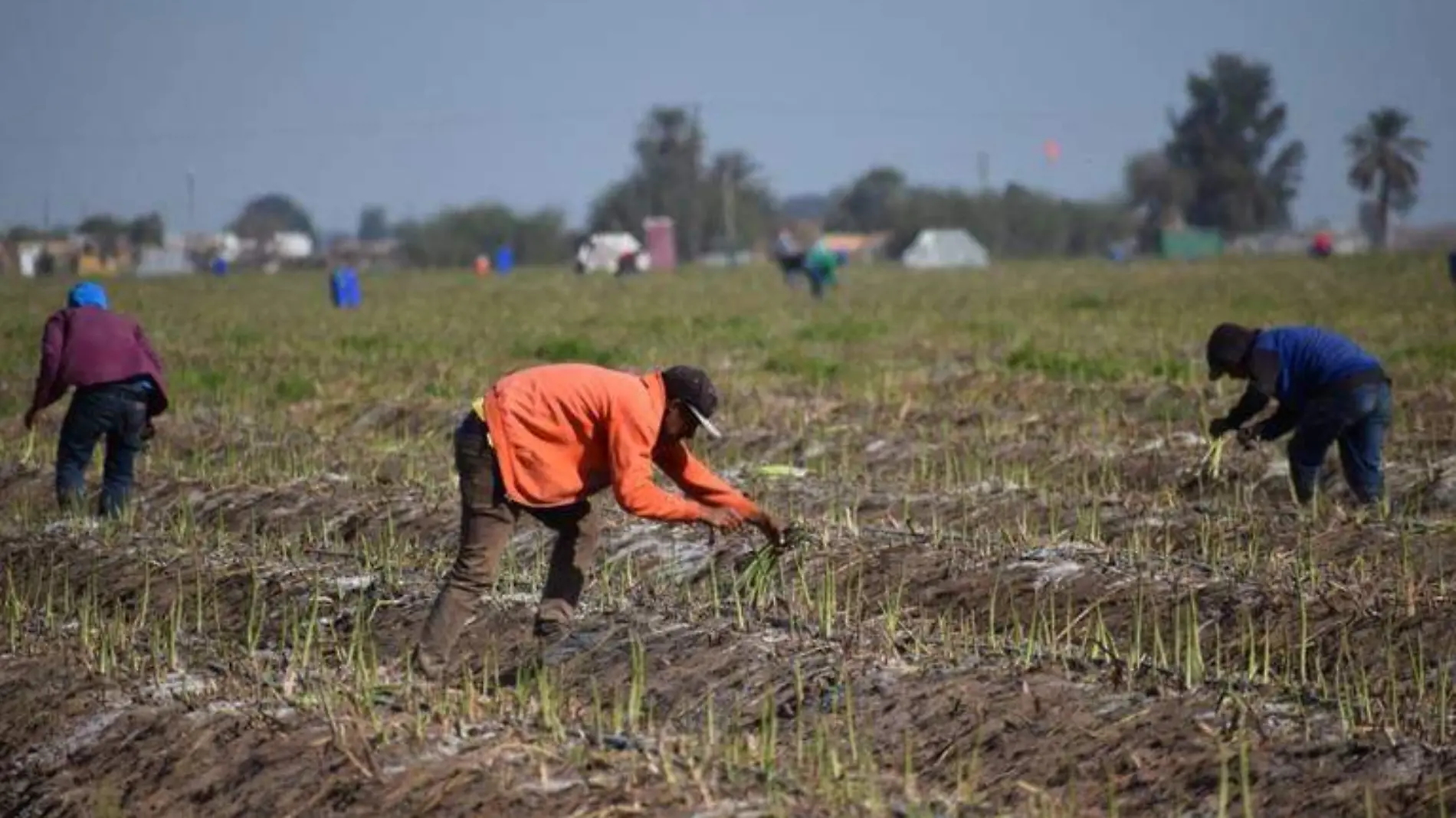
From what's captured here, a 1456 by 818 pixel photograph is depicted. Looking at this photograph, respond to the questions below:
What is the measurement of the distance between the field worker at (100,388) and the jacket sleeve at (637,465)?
5281mm

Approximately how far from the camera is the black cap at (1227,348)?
11.5m

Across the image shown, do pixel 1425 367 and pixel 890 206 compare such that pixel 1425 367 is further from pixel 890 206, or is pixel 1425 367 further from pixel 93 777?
pixel 890 206

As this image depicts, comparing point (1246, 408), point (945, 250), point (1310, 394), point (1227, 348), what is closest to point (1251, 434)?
point (1246, 408)

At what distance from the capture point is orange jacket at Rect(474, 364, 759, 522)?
8.20 m

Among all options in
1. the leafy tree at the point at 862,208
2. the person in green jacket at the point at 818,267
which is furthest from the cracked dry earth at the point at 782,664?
the leafy tree at the point at 862,208

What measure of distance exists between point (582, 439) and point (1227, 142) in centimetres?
12308

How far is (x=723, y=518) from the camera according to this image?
329 inches

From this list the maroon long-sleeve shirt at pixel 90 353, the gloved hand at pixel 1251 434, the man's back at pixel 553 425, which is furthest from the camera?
the maroon long-sleeve shirt at pixel 90 353

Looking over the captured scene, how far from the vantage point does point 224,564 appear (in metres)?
10.8

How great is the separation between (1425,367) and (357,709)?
15.0m

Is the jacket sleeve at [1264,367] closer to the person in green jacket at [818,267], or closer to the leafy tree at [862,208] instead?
the person in green jacket at [818,267]

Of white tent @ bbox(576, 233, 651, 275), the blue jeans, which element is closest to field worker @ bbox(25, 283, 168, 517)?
the blue jeans

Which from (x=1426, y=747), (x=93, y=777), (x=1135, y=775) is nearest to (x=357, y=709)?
(x=93, y=777)

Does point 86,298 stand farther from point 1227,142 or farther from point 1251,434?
point 1227,142
